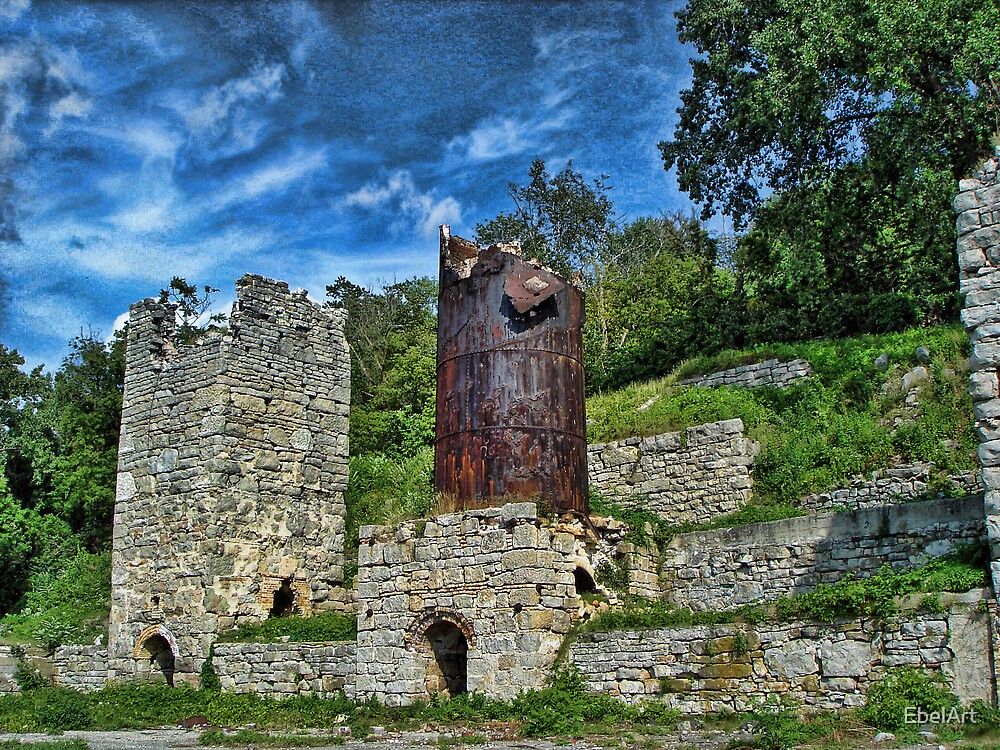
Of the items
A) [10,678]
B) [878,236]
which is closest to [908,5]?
[878,236]

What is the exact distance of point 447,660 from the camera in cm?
1273

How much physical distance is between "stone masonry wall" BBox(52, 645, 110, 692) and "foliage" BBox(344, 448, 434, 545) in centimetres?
477

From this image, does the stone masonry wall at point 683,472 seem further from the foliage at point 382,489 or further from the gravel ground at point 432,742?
the gravel ground at point 432,742

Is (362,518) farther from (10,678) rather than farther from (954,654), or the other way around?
(954,654)

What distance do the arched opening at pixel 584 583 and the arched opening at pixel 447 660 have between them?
1704mm

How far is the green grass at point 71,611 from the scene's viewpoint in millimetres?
17672

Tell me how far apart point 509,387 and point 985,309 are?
6033mm

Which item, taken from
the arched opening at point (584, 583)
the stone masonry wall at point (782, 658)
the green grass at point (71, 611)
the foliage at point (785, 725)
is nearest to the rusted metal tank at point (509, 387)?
the arched opening at point (584, 583)

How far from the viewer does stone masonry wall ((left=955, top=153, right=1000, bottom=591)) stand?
889cm

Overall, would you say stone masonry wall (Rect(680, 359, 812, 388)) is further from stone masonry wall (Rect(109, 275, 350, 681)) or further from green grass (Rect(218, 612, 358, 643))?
green grass (Rect(218, 612, 358, 643))

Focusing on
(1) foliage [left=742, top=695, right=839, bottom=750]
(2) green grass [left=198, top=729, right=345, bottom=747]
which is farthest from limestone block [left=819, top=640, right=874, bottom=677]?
(2) green grass [left=198, top=729, right=345, bottom=747]

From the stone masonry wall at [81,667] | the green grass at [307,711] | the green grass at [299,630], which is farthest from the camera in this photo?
the stone masonry wall at [81,667]

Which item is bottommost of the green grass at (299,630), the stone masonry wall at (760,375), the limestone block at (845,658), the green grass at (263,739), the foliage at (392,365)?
the green grass at (263,739)

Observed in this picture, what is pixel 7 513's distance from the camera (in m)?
25.0
